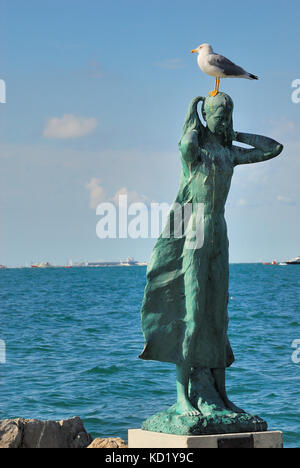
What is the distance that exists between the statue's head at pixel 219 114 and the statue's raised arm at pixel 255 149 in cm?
17

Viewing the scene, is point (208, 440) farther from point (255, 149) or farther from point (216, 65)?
point (216, 65)

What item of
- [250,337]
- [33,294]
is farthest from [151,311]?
[33,294]

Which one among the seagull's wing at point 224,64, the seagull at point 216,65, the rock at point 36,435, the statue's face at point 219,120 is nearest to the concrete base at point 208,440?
the rock at point 36,435

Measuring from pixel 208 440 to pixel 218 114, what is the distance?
9.61 feet

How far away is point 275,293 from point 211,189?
33386mm

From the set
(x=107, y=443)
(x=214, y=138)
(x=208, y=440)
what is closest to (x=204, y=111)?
(x=214, y=138)

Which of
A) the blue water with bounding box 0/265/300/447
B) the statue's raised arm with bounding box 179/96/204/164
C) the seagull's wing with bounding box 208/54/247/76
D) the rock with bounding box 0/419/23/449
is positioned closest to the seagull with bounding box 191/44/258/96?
the seagull's wing with bounding box 208/54/247/76

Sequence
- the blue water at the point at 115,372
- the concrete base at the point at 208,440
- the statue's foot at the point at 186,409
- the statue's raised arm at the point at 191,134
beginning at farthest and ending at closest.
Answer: the blue water at the point at 115,372
the statue's raised arm at the point at 191,134
the statue's foot at the point at 186,409
the concrete base at the point at 208,440

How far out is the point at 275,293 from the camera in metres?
41.1

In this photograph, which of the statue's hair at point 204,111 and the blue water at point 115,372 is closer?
the statue's hair at point 204,111

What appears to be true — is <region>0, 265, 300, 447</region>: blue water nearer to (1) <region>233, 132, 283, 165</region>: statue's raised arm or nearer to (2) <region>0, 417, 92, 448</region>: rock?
(2) <region>0, 417, 92, 448</region>: rock

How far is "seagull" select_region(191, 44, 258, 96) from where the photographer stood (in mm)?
8398

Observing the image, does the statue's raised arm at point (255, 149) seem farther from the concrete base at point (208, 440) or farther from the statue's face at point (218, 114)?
the concrete base at point (208, 440)

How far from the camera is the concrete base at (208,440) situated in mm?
7677
